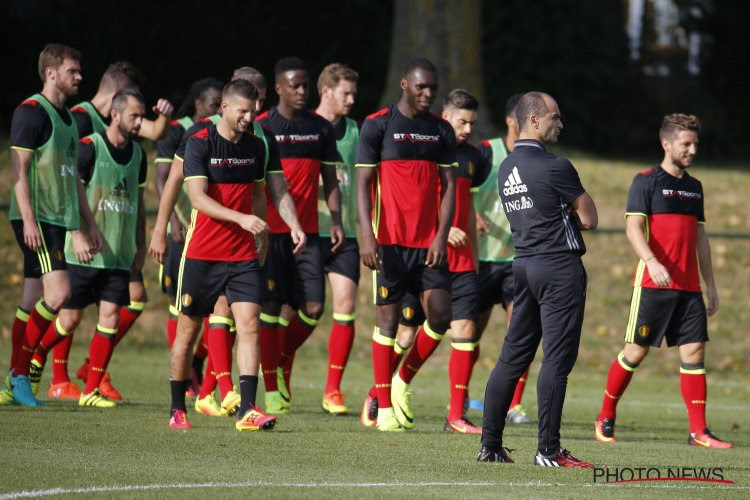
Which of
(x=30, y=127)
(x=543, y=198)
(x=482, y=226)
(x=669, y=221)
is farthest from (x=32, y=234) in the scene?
(x=669, y=221)

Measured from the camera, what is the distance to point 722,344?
17.9 meters

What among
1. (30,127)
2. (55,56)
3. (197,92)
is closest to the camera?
(30,127)

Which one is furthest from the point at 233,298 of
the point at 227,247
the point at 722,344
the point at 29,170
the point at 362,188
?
the point at 722,344

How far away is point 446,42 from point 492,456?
586 inches

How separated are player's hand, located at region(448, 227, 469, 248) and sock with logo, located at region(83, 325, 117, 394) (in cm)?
292

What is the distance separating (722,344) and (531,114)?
33.6 feet

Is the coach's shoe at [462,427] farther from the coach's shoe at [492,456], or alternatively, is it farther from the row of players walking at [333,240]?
the coach's shoe at [492,456]

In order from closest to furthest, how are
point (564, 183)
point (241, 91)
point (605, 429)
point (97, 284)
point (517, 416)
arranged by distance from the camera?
point (564, 183) < point (241, 91) < point (605, 429) < point (97, 284) < point (517, 416)

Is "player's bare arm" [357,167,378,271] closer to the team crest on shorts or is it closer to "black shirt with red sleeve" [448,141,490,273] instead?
"black shirt with red sleeve" [448,141,490,273]

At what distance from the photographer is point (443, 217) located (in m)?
10.6

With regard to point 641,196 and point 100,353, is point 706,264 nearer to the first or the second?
point 641,196

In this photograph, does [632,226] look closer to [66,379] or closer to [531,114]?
[531,114]

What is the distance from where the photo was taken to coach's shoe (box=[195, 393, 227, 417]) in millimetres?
10992

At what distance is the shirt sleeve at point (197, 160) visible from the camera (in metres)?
9.79
